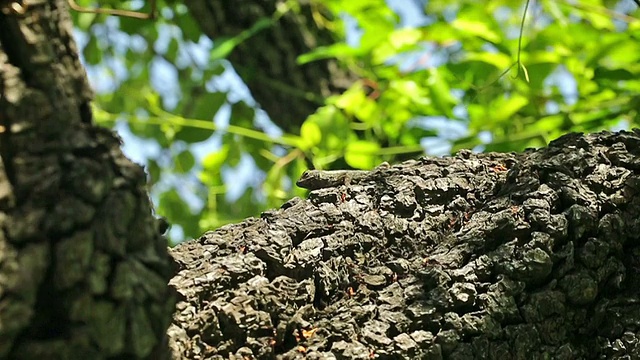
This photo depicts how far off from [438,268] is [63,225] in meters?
0.30

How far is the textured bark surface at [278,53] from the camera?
1.63 metres

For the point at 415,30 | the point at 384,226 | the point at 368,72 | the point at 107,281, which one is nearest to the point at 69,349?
the point at 107,281

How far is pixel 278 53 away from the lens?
1681 mm

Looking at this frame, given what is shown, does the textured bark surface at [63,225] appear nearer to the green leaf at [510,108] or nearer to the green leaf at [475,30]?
the green leaf at [475,30]

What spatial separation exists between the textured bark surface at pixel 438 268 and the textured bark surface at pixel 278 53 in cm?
97

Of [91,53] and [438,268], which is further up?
[91,53]

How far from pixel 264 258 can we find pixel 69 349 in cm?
21

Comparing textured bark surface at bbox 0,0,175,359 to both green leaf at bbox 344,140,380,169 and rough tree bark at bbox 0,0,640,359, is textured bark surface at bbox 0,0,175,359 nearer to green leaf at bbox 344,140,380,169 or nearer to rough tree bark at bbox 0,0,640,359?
rough tree bark at bbox 0,0,640,359

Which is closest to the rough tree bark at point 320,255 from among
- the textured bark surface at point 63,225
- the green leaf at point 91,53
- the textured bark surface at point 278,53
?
the textured bark surface at point 63,225

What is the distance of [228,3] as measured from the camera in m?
1.63

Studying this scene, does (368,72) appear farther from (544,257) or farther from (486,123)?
(544,257)

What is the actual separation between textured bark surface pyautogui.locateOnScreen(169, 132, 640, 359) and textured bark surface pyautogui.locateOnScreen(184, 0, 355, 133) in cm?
97

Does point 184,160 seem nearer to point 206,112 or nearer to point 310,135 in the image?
point 206,112

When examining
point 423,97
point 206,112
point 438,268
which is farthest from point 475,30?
point 438,268
